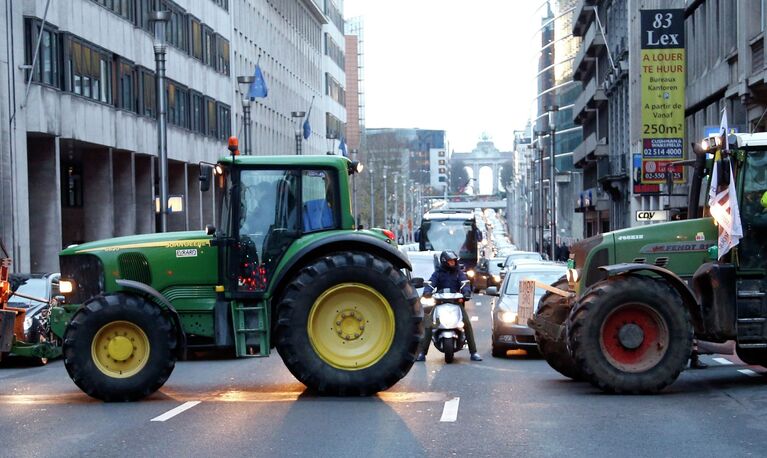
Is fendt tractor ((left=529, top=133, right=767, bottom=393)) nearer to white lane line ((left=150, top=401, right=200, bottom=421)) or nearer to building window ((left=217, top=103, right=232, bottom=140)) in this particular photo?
white lane line ((left=150, top=401, right=200, bottom=421))

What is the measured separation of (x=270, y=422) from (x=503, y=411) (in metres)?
2.38

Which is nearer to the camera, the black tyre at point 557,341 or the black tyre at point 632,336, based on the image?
the black tyre at point 632,336

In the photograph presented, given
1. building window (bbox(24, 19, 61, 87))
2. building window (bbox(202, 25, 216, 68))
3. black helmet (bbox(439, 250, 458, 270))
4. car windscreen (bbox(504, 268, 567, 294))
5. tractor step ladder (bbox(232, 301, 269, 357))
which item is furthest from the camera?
building window (bbox(202, 25, 216, 68))

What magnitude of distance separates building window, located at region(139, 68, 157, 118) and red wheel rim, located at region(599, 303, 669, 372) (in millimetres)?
41846

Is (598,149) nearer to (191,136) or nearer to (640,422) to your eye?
(191,136)

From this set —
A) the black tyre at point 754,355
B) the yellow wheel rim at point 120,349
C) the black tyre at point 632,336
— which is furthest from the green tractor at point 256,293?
the black tyre at point 754,355

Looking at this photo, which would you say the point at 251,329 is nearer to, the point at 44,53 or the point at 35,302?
the point at 35,302

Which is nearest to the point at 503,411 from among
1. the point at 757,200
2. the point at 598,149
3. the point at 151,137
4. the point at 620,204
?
the point at 757,200

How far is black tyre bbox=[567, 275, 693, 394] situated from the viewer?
15656 mm

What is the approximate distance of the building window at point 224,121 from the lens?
74.7 metres

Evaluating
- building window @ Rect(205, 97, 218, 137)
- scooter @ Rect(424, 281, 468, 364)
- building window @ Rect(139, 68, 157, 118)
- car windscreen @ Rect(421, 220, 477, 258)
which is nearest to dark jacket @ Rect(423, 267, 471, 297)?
scooter @ Rect(424, 281, 468, 364)

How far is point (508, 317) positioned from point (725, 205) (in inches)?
335

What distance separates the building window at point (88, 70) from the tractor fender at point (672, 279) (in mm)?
32466

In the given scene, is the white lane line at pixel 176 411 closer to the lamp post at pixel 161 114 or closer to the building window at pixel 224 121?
the lamp post at pixel 161 114
